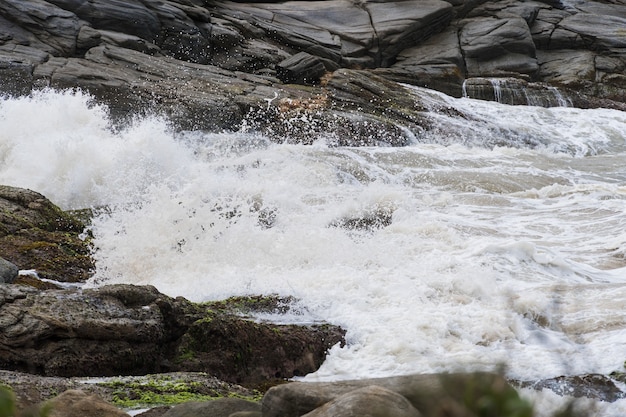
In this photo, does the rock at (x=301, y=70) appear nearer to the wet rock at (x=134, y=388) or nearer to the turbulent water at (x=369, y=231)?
the turbulent water at (x=369, y=231)

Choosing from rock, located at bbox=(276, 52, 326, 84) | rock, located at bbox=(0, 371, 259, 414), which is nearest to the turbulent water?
rock, located at bbox=(0, 371, 259, 414)

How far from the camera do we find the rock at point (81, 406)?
155 inches

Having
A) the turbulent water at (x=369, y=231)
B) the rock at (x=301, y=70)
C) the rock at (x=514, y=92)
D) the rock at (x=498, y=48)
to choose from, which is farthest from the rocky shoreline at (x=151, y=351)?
the rock at (x=498, y=48)

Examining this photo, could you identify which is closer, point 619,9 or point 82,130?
point 82,130

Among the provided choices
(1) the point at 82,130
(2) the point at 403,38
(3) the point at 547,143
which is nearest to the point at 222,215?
(1) the point at 82,130

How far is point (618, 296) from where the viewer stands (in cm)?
834

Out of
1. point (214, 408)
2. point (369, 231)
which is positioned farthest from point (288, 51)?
point (214, 408)

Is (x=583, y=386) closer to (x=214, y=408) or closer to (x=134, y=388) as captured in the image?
(x=214, y=408)

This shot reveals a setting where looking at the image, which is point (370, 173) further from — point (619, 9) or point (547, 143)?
point (619, 9)

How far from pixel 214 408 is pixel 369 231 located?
722 centimetres

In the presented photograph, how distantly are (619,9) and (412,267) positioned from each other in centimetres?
2654

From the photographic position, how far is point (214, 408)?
14.0 ft

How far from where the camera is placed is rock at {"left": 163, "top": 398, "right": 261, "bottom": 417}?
4.22 metres

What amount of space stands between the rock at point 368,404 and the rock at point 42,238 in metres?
6.73
